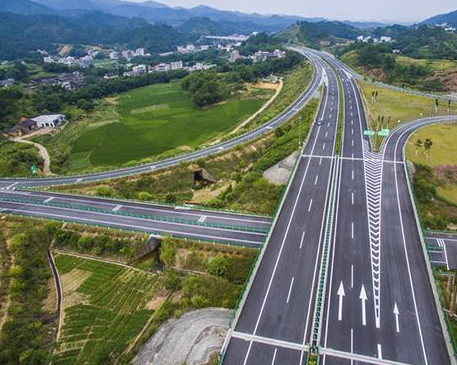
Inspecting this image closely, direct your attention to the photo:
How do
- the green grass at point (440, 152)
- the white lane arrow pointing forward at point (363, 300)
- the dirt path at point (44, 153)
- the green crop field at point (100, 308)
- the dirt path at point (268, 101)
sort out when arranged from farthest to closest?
1. the dirt path at point (268, 101)
2. the dirt path at point (44, 153)
3. the green grass at point (440, 152)
4. the green crop field at point (100, 308)
5. the white lane arrow pointing forward at point (363, 300)

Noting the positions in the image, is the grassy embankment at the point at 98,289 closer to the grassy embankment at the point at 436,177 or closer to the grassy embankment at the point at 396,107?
the grassy embankment at the point at 436,177

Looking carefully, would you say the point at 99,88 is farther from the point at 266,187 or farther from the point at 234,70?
the point at 266,187

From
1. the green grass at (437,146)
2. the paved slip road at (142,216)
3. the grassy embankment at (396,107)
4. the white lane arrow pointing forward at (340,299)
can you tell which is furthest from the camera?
the grassy embankment at (396,107)

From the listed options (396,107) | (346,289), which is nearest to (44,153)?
(346,289)

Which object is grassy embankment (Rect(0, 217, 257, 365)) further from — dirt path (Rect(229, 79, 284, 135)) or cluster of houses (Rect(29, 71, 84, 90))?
cluster of houses (Rect(29, 71, 84, 90))

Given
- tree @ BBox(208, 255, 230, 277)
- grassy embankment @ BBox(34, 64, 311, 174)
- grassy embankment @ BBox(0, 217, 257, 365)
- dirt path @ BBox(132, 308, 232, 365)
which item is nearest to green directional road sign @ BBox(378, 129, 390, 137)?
grassy embankment @ BBox(34, 64, 311, 174)

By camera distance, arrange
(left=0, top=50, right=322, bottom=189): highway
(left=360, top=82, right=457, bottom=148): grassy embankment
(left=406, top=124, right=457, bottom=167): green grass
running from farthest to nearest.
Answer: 1. (left=360, top=82, right=457, bottom=148): grassy embankment
2. (left=0, top=50, right=322, bottom=189): highway
3. (left=406, top=124, right=457, bottom=167): green grass

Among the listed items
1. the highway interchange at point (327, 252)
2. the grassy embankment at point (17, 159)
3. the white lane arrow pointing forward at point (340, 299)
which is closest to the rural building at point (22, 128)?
the grassy embankment at point (17, 159)
